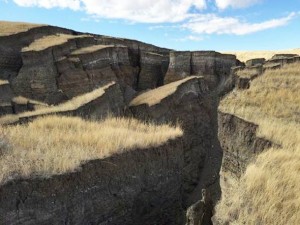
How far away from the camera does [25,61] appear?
28.6 m

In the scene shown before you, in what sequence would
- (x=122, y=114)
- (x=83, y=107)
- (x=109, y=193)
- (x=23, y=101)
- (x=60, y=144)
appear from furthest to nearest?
(x=23, y=101) < (x=122, y=114) < (x=83, y=107) < (x=60, y=144) < (x=109, y=193)

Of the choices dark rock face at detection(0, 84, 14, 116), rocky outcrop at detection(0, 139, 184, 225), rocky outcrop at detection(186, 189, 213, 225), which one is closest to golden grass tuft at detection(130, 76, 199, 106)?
dark rock face at detection(0, 84, 14, 116)

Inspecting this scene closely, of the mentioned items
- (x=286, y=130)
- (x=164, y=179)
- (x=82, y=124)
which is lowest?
(x=164, y=179)

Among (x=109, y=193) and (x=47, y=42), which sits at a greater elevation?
(x=47, y=42)

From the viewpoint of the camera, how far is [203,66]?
31078 millimetres

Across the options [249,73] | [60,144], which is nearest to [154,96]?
[249,73]

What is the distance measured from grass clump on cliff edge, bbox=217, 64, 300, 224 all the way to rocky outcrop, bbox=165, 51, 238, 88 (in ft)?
51.2

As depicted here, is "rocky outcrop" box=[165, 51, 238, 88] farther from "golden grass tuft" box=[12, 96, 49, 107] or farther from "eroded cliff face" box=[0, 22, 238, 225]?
"golden grass tuft" box=[12, 96, 49, 107]

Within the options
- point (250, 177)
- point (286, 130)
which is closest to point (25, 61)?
point (286, 130)

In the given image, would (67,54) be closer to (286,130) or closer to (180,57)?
(180,57)

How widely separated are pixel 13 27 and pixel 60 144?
2166 centimetres

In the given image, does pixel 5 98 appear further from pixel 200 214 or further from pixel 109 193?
pixel 200 214

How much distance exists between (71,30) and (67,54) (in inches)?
276

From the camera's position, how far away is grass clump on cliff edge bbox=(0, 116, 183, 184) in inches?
443
